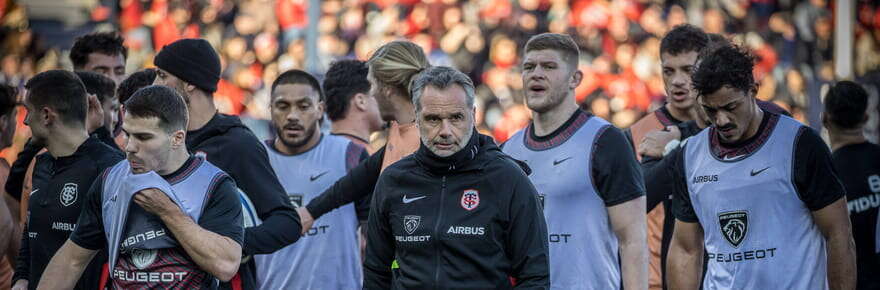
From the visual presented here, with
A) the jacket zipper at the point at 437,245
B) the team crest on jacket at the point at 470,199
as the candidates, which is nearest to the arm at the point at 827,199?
the team crest on jacket at the point at 470,199

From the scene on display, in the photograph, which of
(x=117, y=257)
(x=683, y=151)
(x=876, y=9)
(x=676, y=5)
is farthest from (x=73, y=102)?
(x=876, y=9)

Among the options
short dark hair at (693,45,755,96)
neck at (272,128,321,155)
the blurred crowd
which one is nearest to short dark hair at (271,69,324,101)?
neck at (272,128,321,155)

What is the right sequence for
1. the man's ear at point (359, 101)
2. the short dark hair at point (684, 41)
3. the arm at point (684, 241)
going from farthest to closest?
the man's ear at point (359, 101) < the short dark hair at point (684, 41) < the arm at point (684, 241)

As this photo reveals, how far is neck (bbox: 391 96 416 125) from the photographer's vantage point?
4883 millimetres

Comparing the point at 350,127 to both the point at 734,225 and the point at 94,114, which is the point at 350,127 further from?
the point at 734,225

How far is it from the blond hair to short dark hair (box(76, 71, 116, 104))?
142 centimetres

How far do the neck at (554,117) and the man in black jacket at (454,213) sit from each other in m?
0.85

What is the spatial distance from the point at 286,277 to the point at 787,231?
260cm

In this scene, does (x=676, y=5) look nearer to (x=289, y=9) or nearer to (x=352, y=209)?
(x=289, y=9)

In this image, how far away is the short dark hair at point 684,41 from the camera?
18.4 ft

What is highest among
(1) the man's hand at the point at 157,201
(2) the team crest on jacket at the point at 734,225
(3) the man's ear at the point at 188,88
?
(3) the man's ear at the point at 188,88

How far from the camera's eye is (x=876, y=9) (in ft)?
53.6

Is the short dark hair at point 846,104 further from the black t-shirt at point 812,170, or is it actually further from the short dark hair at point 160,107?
the short dark hair at point 160,107

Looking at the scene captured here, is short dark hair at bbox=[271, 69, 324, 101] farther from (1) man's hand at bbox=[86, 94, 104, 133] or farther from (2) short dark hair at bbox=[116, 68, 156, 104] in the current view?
(1) man's hand at bbox=[86, 94, 104, 133]
